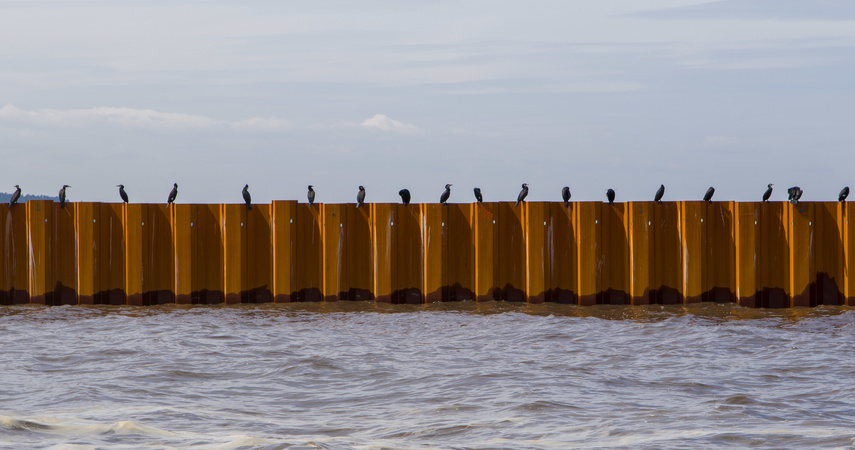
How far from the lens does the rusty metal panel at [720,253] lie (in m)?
13.5

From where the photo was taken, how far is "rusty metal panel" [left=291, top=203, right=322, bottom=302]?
44.4 feet

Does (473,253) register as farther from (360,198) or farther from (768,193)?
(768,193)

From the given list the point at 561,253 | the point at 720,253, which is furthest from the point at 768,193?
the point at 561,253

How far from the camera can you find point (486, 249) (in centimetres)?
1345

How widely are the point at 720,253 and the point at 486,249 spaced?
3.83 m

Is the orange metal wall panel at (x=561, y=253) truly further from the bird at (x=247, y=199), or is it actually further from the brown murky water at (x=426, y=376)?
the bird at (x=247, y=199)

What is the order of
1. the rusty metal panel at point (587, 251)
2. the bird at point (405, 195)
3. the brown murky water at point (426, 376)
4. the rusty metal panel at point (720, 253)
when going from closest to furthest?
1. the brown murky water at point (426, 376)
2. the rusty metal panel at point (587, 251)
3. the rusty metal panel at point (720, 253)
4. the bird at point (405, 195)

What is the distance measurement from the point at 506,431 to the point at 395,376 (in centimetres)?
247

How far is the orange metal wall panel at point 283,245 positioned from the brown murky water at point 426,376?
33 cm

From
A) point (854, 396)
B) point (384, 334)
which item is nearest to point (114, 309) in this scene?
point (384, 334)

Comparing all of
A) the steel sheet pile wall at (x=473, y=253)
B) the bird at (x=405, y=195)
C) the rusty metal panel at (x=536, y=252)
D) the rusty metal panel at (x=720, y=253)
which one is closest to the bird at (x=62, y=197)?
the steel sheet pile wall at (x=473, y=253)

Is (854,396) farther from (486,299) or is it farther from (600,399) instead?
(486,299)

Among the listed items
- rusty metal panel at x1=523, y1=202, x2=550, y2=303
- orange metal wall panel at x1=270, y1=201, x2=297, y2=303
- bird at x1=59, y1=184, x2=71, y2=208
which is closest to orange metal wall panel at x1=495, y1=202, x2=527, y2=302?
rusty metal panel at x1=523, y1=202, x2=550, y2=303

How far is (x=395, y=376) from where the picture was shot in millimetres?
9047
